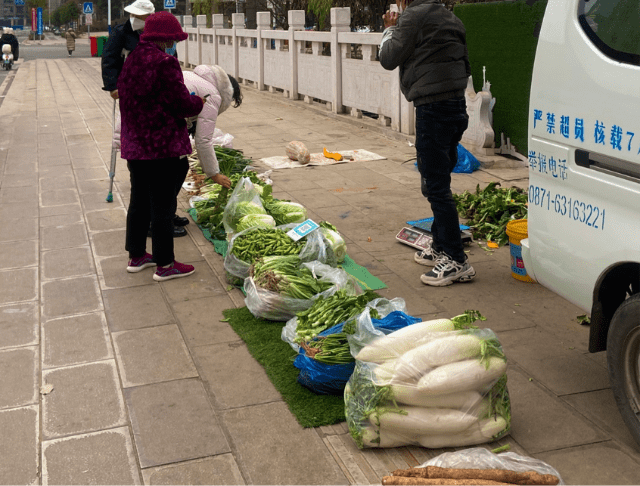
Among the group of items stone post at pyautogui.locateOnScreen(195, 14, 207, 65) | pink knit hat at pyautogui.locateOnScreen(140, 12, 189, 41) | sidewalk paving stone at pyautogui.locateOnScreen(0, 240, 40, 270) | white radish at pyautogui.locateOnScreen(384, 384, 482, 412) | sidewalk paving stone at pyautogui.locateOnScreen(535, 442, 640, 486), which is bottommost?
sidewalk paving stone at pyautogui.locateOnScreen(535, 442, 640, 486)

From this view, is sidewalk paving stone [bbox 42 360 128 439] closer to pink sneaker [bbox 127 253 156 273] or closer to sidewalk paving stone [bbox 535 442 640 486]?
pink sneaker [bbox 127 253 156 273]

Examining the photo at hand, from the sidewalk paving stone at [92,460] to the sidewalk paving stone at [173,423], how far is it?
0.07 meters

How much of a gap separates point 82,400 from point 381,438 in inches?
64.3

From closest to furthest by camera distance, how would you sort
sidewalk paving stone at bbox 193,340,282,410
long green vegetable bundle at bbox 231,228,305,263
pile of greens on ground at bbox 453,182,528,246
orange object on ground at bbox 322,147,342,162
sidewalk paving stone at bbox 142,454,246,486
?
sidewalk paving stone at bbox 142,454,246,486 < sidewalk paving stone at bbox 193,340,282,410 < long green vegetable bundle at bbox 231,228,305,263 < pile of greens on ground at bbox 453,182,528,246 < orange object on ground at bbox 322,147,342,162

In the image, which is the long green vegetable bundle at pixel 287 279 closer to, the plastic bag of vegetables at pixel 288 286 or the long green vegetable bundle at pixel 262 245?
the plastic bag of vegetables at pixel 288 286

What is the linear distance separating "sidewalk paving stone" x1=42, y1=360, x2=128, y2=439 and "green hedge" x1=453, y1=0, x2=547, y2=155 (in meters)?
6.93

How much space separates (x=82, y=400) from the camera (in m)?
4.03

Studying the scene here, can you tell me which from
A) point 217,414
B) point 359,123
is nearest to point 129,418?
point 217,414

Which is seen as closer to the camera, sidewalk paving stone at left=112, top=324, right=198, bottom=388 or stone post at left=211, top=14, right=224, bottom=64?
sidewalk paving stone at left=112, top=324, right=198, bottom=388

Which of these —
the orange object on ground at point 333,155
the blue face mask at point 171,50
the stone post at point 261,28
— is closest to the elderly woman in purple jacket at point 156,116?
the blue face mask at point 171,50

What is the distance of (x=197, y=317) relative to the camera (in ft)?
17.0

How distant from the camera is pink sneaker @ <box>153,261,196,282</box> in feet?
19.3

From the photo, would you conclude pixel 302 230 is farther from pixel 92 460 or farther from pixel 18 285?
pixel 92 460

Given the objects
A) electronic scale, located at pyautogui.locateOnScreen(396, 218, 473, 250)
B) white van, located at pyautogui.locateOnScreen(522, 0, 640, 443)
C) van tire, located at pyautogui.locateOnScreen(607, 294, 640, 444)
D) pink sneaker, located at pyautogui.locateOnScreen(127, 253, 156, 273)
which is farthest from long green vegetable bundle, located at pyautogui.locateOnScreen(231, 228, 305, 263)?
van tire, located at pyautogui.locateOnScreen(607, 294, 640, 444)
